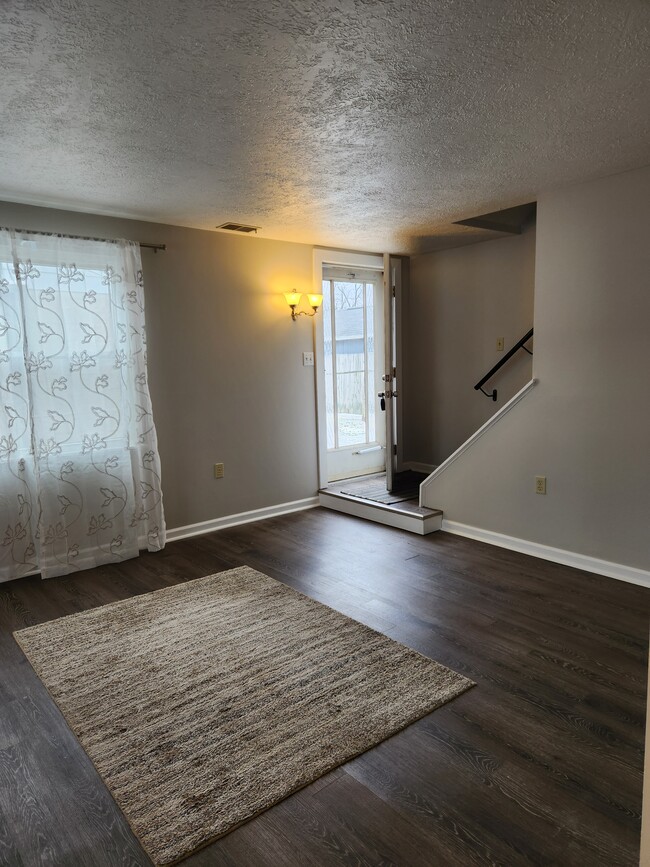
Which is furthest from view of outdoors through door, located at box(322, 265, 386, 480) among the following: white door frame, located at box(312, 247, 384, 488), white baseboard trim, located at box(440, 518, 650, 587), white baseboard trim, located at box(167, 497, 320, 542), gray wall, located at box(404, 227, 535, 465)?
white baseboard trim, located at box(440, 518, 650, 587)

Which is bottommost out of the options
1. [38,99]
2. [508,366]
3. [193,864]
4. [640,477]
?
[193,864]

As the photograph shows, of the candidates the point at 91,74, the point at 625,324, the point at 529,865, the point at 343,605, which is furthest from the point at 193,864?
the point at 625,324

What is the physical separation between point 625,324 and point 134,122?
9.04 feet

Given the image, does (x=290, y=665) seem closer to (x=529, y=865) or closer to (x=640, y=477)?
(x=529, y=865)

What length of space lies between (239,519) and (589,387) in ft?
9.30

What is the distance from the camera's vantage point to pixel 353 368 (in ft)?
18.9

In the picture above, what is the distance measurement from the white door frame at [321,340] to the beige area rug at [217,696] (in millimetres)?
2092

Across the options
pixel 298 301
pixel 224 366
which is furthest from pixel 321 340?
pixel 224 366

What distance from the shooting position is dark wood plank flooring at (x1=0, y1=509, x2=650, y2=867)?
5.42 feet

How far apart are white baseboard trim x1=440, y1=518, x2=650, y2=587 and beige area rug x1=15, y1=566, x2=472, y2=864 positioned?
5.12ft

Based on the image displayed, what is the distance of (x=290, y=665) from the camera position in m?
2.59

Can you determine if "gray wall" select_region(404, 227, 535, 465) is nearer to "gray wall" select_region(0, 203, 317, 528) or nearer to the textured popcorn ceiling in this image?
"gray wall" select_region(0, 203, 317, 528)

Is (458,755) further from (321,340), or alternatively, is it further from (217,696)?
(321,340)

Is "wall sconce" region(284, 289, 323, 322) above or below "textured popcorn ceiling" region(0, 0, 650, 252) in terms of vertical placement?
below
